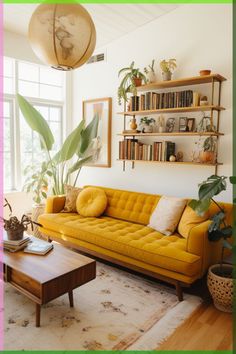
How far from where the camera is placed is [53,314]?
224 centimetres

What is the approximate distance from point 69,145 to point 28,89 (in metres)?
1.26

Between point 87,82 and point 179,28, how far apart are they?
5.81 ft

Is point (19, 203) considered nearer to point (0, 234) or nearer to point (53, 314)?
point (0, 234)

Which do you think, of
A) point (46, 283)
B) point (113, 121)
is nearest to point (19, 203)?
point (113, 121)

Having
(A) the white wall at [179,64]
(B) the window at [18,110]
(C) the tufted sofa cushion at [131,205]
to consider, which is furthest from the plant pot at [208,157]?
(B) the window at [18,110]

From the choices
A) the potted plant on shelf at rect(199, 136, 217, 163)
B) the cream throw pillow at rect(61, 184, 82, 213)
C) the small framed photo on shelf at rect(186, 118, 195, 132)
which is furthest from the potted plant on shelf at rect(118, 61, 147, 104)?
the cream throw pillow at rect(61, 184, 82, 213)

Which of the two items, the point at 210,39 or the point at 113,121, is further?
the point at 113,121

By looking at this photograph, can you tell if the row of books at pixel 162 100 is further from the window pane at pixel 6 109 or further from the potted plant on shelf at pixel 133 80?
the window pane at pixel 6 109

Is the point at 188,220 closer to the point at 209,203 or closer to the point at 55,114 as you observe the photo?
the point at 209,203

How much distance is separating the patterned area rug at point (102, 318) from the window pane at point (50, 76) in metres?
3.41

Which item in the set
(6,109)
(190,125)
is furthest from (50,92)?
(190,125)

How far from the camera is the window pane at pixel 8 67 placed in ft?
13.6

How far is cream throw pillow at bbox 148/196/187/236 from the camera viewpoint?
298 cm

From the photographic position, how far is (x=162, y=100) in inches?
134
